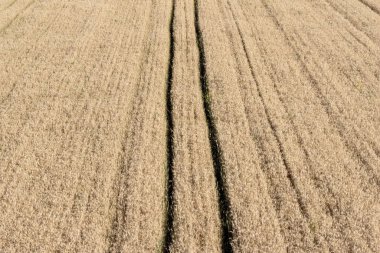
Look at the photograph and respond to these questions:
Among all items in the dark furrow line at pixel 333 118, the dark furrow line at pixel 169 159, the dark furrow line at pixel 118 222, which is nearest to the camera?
the dark furrow line at pixel 118 222

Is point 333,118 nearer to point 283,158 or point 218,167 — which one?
point 283,158

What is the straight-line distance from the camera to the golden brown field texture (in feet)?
25.6

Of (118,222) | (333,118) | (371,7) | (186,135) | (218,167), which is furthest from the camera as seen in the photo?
(371,7)

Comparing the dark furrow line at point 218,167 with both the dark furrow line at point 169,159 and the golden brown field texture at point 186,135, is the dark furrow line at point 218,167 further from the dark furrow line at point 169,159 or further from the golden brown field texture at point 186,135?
the dark furrow line at point 169,159

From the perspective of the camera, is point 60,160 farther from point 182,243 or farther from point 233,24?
point 233,24

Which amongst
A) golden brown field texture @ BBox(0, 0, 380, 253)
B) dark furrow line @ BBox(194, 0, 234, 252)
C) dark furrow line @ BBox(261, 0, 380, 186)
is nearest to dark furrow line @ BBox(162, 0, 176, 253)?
golden brown field texture @ BBox(0, 0, 380, 253)

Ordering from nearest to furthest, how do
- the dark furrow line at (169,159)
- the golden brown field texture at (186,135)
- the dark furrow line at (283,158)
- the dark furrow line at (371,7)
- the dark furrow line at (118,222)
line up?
the dark furrow line at (118,222) < the dark furrow line at (169,159) < the golden brown field texture at (186,135) < the dark furrow line at (283,158) < the dark furrow line at (371,7)

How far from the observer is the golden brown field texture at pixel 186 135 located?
780 centimetres

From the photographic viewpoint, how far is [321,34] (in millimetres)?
16391

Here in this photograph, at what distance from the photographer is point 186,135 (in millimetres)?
10281

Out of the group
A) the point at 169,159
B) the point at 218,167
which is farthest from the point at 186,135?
the point at 218,167

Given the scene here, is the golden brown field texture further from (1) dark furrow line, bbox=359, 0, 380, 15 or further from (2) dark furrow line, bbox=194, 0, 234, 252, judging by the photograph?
(1) dark furrow line, bbox=359, 0, 380, 15

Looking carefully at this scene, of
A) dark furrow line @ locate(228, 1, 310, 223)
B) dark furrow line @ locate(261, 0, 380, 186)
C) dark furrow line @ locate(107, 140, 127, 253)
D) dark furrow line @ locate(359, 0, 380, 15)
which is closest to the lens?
dark furrow line @ locate(107, 140, 127, 253)

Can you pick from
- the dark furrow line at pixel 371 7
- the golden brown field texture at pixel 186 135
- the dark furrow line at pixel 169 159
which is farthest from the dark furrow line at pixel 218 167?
the dark furrow line at pixel 371 7
